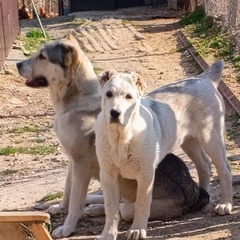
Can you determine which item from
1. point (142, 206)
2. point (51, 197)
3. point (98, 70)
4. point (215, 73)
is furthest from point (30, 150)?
point (98, 70)

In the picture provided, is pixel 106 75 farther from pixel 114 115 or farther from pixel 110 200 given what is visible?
pixel 110 200

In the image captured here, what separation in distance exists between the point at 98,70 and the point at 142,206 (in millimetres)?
8339

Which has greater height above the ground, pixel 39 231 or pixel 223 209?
→ pixel 39 231

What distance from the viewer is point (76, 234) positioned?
6.33 meters

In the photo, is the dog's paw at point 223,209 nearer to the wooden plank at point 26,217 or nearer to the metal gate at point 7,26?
the wooden plank at point 26,217

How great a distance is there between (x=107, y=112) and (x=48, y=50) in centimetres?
147

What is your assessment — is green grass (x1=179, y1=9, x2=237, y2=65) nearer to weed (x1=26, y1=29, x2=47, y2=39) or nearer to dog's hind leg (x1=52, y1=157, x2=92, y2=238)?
weed (x1=26, y1=29, x2=47, y2=39)

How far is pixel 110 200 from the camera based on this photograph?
5867mm

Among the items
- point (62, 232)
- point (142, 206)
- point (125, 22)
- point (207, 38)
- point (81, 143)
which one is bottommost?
point (125, 22)

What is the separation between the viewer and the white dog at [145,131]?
18.4 ft

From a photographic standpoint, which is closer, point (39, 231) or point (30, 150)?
point (39, 231)

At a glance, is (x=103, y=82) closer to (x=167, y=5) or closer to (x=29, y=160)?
(x=29, y=160)

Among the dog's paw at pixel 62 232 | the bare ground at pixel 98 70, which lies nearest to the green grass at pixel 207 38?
the bare ground at pixel 98 70

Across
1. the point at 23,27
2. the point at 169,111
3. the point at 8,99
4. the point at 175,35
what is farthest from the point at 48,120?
the point at 23,27
